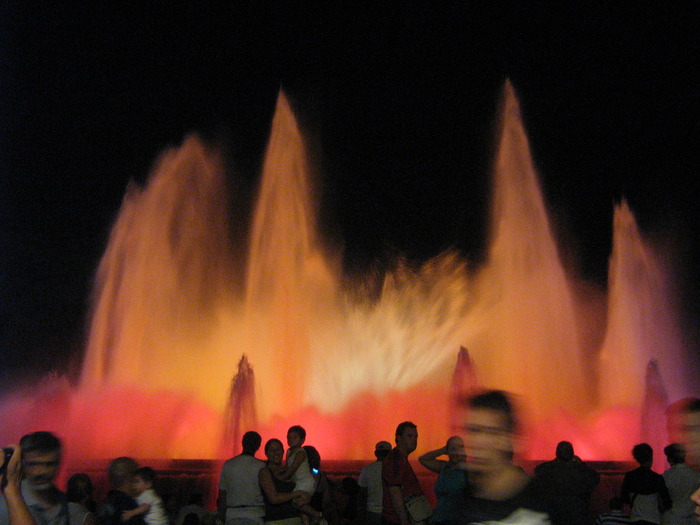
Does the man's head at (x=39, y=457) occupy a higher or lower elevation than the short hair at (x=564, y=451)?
lower

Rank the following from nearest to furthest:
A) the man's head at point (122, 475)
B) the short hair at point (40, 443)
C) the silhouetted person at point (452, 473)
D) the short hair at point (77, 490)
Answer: the short hair at point (40, 443), the man's head at point (122, 475), the short hair at point (77, 490), the silhouetted person at point (452, 473)

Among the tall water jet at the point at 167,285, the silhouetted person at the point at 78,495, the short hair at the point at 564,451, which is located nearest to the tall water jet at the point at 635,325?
the tall water jet at the point at 167,285

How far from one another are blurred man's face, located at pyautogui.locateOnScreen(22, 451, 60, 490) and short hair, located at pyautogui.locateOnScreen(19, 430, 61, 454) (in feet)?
0.06

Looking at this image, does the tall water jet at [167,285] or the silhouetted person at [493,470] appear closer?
the silhouetted person at [493,470]

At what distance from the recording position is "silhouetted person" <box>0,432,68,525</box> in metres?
3.60

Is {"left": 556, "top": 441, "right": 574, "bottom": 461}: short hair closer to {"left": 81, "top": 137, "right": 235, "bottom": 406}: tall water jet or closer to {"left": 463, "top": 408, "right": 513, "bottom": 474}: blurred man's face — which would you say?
{"left": 463, "top": 408, "right": 513, "bottom": 474}: blurred man's face

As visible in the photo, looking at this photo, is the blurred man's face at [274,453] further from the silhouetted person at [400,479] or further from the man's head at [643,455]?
the man's head at [643,455]

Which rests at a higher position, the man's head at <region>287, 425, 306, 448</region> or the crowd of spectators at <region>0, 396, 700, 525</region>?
the man's head at <region>287, 425, 306, 448</region>

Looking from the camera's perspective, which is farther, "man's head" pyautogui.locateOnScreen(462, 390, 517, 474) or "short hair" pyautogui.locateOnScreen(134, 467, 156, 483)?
"short hair" pyautogui.locateOnScreen(134, 467, 156, 483)

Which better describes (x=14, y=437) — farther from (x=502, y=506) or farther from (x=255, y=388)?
(x=502, y=506)

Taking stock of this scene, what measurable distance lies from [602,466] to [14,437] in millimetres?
14750

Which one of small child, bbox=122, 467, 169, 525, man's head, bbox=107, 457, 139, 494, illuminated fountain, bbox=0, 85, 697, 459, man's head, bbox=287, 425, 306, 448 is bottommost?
small child, bbox=122, 467, 169, 525

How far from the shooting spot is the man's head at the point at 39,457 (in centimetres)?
360

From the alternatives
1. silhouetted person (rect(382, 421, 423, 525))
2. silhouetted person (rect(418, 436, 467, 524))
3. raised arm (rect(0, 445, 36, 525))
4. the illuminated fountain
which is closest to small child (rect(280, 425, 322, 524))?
silhouetted person (rect(382, 421, 423, 525))
